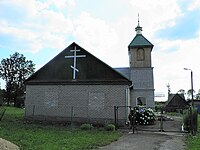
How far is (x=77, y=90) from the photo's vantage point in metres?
19.8

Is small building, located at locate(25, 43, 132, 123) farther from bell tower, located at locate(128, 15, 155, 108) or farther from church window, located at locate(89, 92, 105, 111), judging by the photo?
bell tower, located at locate(128, 15, 155, 108)

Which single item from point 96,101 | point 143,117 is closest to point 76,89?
point 96,101

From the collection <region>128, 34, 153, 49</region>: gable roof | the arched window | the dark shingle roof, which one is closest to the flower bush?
the arched window

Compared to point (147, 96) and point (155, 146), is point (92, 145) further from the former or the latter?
point (147, 96)

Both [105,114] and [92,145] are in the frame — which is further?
[105,114]

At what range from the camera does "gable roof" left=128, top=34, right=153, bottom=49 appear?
99.0 ft

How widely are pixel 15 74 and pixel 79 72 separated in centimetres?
4271

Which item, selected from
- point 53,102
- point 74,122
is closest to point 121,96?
point 74,122

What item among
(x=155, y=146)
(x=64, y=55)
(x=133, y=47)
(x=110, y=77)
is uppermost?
(x=133, y=47)

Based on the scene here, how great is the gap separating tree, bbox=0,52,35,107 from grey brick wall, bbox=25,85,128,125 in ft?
122

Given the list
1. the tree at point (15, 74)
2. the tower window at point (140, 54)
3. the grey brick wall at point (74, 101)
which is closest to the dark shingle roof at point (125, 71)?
the tower window at point (140, 54)

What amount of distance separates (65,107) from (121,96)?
176 inches

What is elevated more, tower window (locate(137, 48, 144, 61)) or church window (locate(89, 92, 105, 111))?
tower window (locate(137, 48, 144, 61))

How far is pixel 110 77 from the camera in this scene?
63.7 ft
